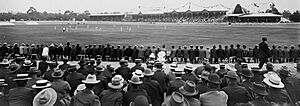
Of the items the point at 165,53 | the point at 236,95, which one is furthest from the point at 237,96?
the point at 165,53

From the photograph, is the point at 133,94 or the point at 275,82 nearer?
the point at 275,82

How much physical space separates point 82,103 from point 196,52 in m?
11.8

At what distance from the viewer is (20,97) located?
4.85 metres

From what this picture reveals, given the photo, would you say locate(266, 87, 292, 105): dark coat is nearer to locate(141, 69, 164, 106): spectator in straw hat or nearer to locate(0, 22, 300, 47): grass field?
locate(141, 69, 164, 106): spectator in straw hat

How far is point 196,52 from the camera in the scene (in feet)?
51.0

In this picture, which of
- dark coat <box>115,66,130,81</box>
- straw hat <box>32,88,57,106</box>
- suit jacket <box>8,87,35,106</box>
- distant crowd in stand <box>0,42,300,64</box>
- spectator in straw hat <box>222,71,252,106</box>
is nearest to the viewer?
straw hat <box>32,88,57,106</box>

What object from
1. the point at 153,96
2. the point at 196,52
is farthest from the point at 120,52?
the point at 153,96

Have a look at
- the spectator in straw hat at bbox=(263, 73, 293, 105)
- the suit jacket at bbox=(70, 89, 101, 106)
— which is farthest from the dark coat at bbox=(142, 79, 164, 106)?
the spectator in straw hat at bbox=(263, 73, 293, 105)

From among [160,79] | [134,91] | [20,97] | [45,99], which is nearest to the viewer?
[45,99]

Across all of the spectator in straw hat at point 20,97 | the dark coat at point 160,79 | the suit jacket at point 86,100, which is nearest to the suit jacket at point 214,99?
the suit jacket at point 86,100

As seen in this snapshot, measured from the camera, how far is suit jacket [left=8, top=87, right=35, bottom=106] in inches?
189

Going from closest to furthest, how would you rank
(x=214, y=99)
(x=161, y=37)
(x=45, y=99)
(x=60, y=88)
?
(x=45, y=99) < (x=214, y=99) < (x=60, y=88) < (x=161, y=37)

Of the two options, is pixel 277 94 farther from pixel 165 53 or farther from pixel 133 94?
pixel 165 53

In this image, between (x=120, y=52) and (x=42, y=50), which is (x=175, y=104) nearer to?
(x=120, y=52)
